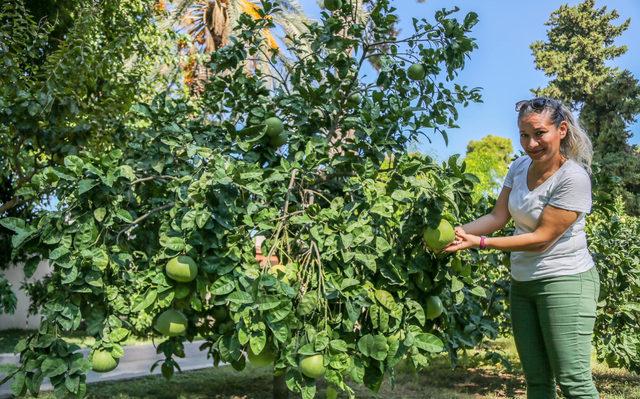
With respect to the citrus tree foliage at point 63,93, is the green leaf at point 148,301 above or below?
below

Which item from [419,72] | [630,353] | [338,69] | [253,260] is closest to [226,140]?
[338,69]

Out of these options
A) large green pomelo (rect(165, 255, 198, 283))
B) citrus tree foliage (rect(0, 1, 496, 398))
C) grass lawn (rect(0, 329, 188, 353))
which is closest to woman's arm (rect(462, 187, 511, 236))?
citrus tree foliage (rect(0, 1, 496, 398))

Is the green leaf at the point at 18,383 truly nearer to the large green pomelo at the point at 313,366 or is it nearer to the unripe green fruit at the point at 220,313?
the unripe green fruit at the point at 220,313

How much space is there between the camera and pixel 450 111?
3922 mm

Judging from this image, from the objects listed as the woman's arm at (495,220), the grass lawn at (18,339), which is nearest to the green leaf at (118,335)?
the woman's arm at (495,220)

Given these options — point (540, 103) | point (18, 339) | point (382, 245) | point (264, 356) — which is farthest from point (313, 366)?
point (18, 339)

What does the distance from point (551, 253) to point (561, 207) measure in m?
0.19

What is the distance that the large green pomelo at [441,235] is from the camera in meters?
2.39

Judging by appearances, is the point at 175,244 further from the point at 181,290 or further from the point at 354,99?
the point at 354,99

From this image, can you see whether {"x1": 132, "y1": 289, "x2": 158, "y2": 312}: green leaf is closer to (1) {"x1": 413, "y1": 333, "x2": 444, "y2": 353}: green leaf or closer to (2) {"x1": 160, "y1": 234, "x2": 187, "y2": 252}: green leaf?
(2) {"x1": 160, "y1": 234, "x2": 187, "y2": 252}: green leaf

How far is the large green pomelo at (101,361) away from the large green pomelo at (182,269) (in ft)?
2.13

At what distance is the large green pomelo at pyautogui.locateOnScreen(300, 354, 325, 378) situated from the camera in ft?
7.07

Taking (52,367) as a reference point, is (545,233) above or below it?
above

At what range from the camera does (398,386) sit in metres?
6.05
